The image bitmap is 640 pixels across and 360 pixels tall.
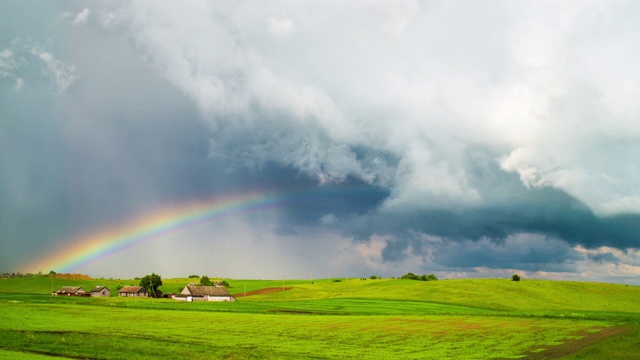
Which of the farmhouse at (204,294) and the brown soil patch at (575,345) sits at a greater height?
the brown soil patch at (575,345)

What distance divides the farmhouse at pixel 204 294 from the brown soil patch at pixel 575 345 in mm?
130552

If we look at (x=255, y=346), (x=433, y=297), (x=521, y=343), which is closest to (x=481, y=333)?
(x=521, y=343)

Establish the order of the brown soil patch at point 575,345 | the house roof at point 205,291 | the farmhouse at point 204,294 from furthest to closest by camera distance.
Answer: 1. the house roof at point 205,291
2. the farmhouse at point 204,294
3. the brown soil patch at point 575,345

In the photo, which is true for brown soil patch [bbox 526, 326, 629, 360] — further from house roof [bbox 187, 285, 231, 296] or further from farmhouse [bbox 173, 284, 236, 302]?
house roof [bbox 187, 285, 231, 296]

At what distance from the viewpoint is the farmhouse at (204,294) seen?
174500mm

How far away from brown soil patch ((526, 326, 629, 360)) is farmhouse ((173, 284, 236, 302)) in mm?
130552

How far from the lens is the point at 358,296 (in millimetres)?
142750

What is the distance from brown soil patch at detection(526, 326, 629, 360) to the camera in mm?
42375

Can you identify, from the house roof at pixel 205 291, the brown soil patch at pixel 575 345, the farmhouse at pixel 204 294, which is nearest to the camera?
the brown soil patch at pixel 575 345

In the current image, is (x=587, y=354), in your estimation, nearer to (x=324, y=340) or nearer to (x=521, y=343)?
(x=521, y=343)

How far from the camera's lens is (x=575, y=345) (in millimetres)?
48781

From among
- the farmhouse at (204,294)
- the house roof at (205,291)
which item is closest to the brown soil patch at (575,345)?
the farmhouse at (204,294)

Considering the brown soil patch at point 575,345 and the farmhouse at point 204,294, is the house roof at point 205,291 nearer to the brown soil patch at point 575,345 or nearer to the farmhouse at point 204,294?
the farmhouse at point 204,294

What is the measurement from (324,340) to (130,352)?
2130 centimetres
